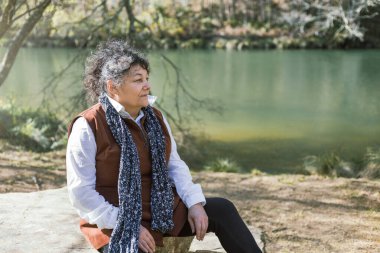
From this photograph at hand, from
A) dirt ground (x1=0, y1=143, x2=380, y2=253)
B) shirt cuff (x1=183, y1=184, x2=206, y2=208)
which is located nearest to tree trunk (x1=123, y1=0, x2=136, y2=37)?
dirt ground (x1=0, y1=143, x2=380, y2=253)

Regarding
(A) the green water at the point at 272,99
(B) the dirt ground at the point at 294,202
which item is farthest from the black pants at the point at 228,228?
(A) the green water at the point at 272,99

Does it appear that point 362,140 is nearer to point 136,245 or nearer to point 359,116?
point 359,116

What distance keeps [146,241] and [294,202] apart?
2.64 meters

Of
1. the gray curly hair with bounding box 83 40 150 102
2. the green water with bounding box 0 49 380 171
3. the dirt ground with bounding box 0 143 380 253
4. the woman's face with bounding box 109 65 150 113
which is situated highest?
the gray curly hair with bounding box 83 40 150 102

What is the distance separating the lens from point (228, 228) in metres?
2.32

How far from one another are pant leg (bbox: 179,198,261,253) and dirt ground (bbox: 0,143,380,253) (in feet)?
3.23

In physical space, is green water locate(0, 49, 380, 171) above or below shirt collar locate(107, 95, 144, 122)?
below

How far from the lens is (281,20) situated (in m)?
41.8

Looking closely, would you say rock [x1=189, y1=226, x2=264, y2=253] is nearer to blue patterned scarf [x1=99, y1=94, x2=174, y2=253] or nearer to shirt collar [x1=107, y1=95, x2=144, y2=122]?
blue patterned scarf [x1=99, y1=94, x2=174, y2=253]

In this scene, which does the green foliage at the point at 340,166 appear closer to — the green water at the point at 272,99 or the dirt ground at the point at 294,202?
the green water at the point at 272,99

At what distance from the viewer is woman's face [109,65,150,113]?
2.27 metres

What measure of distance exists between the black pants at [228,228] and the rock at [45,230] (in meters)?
0.24

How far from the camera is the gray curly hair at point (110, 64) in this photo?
227 cm

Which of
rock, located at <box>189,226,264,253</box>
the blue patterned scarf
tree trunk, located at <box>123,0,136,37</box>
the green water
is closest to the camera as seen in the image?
the blue patterned scarf
